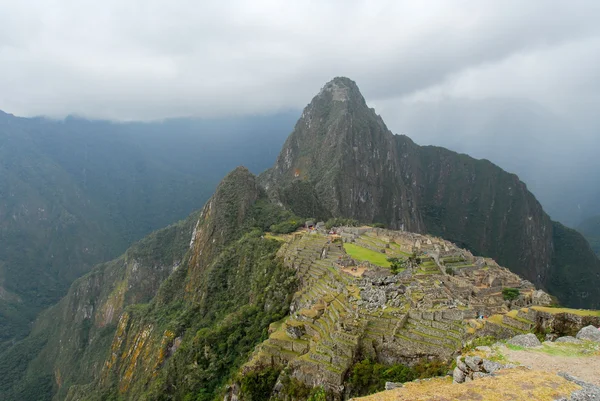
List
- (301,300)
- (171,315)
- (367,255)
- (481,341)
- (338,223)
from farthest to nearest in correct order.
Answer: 1. (338,223)
2. (171,315)
3. (367,255)
4. (301,300)
5. (481,341)

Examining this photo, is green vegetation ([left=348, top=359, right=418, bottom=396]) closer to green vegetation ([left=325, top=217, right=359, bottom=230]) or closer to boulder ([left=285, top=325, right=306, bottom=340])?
boulder ([left=285, top=325, right=306, bottom=340])

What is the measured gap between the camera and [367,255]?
47312 millimetres

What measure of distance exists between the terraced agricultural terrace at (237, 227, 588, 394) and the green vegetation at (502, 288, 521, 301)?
0.45m

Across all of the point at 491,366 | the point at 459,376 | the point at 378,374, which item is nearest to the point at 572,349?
the point at 491,366

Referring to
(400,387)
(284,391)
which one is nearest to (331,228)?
(284,391)

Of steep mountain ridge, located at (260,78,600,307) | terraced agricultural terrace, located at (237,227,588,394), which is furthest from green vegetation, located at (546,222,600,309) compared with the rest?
terraced agricultural terrace, located at (237,227,588,394)

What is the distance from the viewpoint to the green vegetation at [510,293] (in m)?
32.5

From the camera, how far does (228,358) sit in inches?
1457

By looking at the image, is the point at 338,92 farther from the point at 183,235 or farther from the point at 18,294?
the point at 18,294

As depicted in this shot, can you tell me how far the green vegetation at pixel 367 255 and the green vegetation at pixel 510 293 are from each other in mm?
11563

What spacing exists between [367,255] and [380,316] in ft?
75.1

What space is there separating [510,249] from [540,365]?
199340mm

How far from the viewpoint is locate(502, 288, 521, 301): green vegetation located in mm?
32534

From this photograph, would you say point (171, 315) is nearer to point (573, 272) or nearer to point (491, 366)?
point (491, 366)
